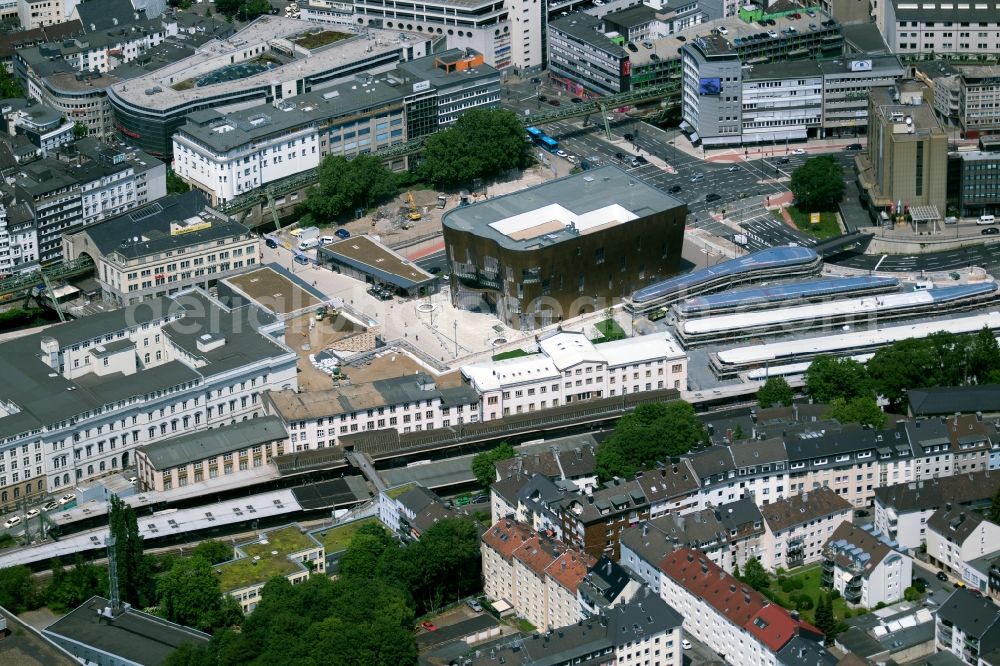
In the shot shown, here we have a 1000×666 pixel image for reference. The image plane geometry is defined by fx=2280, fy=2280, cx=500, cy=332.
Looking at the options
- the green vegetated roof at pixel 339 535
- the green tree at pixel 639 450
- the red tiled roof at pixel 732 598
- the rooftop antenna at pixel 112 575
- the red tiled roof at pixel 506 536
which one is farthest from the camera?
the green tree at pixel 639 450

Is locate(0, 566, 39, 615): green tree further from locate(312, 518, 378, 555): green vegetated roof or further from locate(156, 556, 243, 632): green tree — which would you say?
locate(312, 518, 378, 555): green vegetated roof

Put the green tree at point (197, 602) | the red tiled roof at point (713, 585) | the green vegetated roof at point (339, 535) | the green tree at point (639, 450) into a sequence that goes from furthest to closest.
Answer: the green tree at point (639, 450) → the green vegetated roof at point (339, 535) → the green tree at point (197, 602) → the red tiled roof at point (713, 585)

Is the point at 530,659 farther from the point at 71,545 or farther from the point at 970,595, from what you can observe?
the point at 71,545

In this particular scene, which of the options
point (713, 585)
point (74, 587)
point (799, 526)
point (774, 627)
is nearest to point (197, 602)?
point (74, 587)

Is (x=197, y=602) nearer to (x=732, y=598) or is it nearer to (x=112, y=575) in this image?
(x=112, y=575)

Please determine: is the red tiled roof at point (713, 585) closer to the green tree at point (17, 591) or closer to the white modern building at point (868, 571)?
the white modern building at point (868, 571)

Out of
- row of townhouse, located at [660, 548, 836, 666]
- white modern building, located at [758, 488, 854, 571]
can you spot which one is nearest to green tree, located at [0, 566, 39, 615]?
row of townhouse, located at [660, 548, 836, 666]

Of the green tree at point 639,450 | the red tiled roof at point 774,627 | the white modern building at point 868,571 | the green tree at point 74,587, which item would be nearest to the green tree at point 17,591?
the green tree at point 74,587

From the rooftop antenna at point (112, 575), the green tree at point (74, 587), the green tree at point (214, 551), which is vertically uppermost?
the rooftop antenna at point (112, 575)
